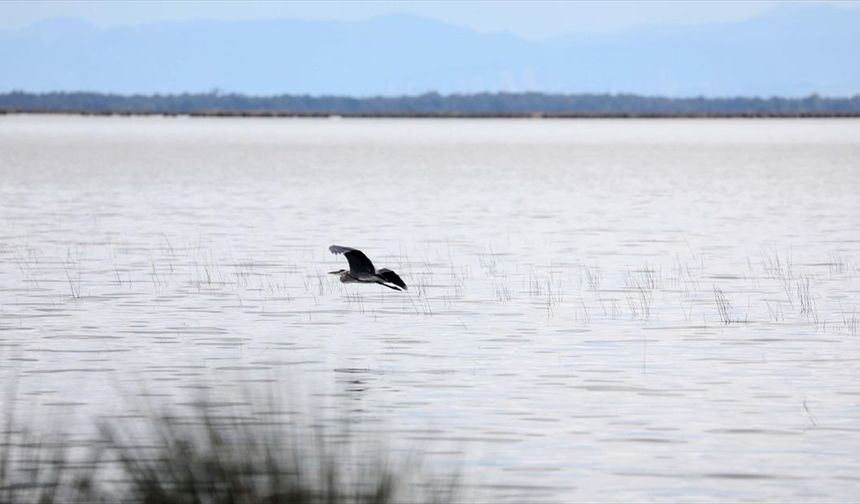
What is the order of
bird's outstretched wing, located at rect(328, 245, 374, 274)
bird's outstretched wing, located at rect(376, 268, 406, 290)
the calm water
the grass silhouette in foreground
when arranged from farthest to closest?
1. bird's outstretched wing, located at rect(328, 245, 374, 274)
2. bird's outstretched wing, located at rect(376, 268, 406, 290)
3. the calm water
4. the grass silhouette in foreground

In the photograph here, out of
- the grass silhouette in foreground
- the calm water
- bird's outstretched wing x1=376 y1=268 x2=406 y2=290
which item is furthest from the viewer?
bird's outstretched wing x1=376 y1=268 x2=406 y2=290

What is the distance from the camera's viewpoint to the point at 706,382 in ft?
60.6

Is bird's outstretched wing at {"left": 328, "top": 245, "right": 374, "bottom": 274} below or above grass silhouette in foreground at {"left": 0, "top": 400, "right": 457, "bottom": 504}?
below

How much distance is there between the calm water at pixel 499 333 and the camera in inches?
591

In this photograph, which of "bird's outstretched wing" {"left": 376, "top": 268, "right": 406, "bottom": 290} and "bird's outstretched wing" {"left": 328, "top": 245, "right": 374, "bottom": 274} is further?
"bird's outstretched wing" {"left": 328, "top": 245, "right": 374, "bottom": 274}

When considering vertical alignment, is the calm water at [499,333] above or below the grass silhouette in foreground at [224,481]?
below

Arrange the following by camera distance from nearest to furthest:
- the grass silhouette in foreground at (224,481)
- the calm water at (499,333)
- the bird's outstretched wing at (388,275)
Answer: the grass silhouette in foreground at (224,481) < the calm water at (499,333) < the bird's outstretched wing at (388,275)

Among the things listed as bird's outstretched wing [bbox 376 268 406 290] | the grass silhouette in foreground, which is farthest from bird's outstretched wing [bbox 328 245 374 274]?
the grass silhouette in foreground

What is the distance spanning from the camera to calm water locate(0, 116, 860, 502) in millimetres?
15008

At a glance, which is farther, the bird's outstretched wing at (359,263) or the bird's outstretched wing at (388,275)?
the bird's outstretched wing at (359,263)

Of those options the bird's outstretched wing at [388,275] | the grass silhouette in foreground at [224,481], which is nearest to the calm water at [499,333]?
the bird's outstretched wing at [388,275]

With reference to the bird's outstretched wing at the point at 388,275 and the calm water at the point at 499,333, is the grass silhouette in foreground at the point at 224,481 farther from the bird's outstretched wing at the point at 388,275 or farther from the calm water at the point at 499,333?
the bird's outstretched wing at the point at 388,275

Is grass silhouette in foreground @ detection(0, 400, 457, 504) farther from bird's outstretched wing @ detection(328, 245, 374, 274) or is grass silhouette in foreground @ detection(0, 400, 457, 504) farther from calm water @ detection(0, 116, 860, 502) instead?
bird's outstretched wing @ detection(328, 245, 374, 274)

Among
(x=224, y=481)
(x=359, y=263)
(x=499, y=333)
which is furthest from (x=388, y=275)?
(x=224, y=481)
